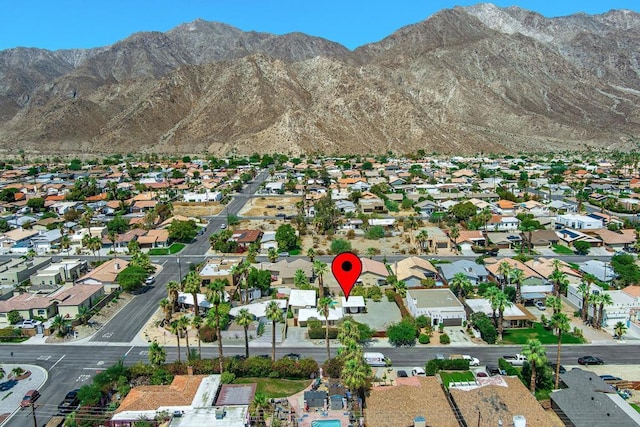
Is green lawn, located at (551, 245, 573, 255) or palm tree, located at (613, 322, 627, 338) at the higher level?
green lawn, located at (551, 245, 573, 255)

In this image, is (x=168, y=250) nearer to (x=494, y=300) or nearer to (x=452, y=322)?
(x=452, y=322)

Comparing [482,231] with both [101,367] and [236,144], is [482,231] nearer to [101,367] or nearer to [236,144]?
[101,367]

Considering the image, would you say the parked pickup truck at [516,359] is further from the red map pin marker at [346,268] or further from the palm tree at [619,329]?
the red map pin marker at [346,268]

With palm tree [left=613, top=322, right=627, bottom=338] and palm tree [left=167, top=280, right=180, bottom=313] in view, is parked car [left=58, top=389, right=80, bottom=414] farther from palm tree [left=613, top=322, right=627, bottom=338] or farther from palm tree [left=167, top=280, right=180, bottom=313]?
palm tree [left=613, top=322, right=627, bottom=338]

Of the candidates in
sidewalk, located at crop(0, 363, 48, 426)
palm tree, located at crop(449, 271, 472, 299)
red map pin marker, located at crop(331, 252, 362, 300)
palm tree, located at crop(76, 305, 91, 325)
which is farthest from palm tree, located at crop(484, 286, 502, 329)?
palm tree, located at crop(76, 305, 91, 325)

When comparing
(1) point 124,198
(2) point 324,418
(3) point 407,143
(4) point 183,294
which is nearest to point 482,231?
(4) point 183,294

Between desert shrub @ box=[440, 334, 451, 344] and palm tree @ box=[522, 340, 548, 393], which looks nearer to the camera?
palm tree @ box=[522, 340, 548, 393]

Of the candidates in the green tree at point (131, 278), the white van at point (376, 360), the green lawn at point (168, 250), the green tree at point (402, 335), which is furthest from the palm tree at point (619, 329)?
the green lawn at point (168, 250)

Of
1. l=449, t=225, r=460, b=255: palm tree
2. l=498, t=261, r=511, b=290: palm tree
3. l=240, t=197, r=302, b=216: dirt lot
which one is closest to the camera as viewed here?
l=498, t=261, r=511, b=290: palm tree
